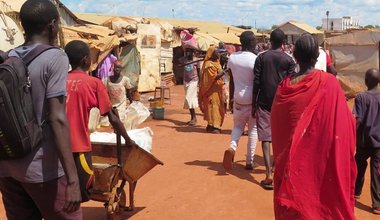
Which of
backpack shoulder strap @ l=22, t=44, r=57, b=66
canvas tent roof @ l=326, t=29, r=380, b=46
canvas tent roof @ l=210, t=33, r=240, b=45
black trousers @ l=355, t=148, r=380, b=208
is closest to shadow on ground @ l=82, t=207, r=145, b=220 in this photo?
black trousers @ l=355, t=148, r=380, b=208

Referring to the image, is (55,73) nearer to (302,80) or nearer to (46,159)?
(46,159)

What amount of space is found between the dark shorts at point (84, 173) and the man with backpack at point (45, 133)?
0.34 meters

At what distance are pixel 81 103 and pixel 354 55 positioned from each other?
45.0 ft

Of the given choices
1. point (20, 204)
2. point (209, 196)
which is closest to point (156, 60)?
point (209, 196)

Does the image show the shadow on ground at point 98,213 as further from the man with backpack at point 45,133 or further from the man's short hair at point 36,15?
the man's short hair at point 36,15

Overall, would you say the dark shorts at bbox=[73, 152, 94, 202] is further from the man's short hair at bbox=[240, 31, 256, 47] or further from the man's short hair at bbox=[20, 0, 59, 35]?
the man's short hair at bbox=[240, 31, 256, 47]

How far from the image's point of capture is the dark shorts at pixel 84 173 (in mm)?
2846

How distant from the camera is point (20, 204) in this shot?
2545mm

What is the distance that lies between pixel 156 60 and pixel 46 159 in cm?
1530

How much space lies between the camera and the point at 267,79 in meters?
5.62

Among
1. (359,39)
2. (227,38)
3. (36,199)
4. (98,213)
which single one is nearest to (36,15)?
(36,199)

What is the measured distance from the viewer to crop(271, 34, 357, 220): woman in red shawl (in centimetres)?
304

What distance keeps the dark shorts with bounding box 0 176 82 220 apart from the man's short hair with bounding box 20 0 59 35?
2.62 ft

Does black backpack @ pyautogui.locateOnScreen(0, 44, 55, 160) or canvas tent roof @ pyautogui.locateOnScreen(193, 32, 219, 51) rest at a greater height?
black backpack @ pyautogui.locateOnScreen(0, 44, 55, 160)
